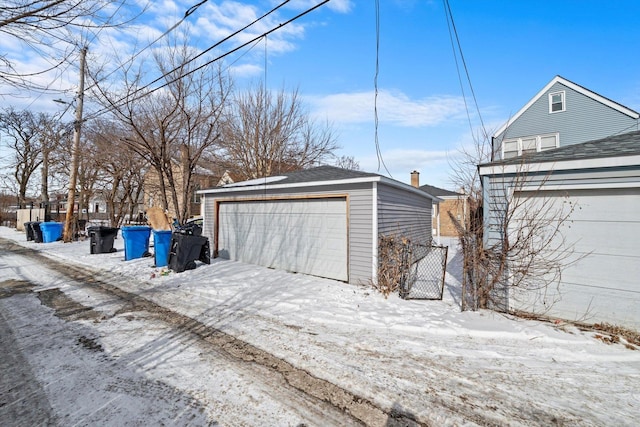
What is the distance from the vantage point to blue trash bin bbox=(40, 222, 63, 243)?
14047mm

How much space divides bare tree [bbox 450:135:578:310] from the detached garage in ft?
0.07

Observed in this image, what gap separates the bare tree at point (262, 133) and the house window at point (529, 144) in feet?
36.6

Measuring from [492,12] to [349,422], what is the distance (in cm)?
835

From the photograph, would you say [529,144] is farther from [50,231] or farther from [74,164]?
[50,231]

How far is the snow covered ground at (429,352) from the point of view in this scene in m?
2.46

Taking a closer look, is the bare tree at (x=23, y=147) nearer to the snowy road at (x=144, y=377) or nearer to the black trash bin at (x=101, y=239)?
the black trash bin at (x=101, y=239)

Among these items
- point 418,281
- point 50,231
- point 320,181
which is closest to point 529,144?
point 418,281

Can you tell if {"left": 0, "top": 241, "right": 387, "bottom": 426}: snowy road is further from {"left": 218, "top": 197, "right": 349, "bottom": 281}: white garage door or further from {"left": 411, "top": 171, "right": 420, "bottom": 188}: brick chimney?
{"left": 411, "top": 171, "right": 420, "bottom": 188}: brick chimney

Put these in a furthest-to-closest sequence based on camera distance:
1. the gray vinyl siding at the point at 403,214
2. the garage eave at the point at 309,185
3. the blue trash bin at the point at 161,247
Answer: the blue trash bin at the point at 161,247 < the gray vinyl siding at the point at 403,214 < the garage eave at the point at 309,185

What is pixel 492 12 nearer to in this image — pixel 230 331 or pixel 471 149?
pixel 471 149

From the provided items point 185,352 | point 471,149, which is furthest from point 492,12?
point 185,352

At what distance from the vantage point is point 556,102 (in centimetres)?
1377

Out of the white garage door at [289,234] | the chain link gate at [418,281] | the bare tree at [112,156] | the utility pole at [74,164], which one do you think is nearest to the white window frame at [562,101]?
the chain link gate at [418,281]

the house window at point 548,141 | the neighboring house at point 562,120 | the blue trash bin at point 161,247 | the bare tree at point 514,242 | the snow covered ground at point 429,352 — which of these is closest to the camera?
the snow covered ground at point 429,352
